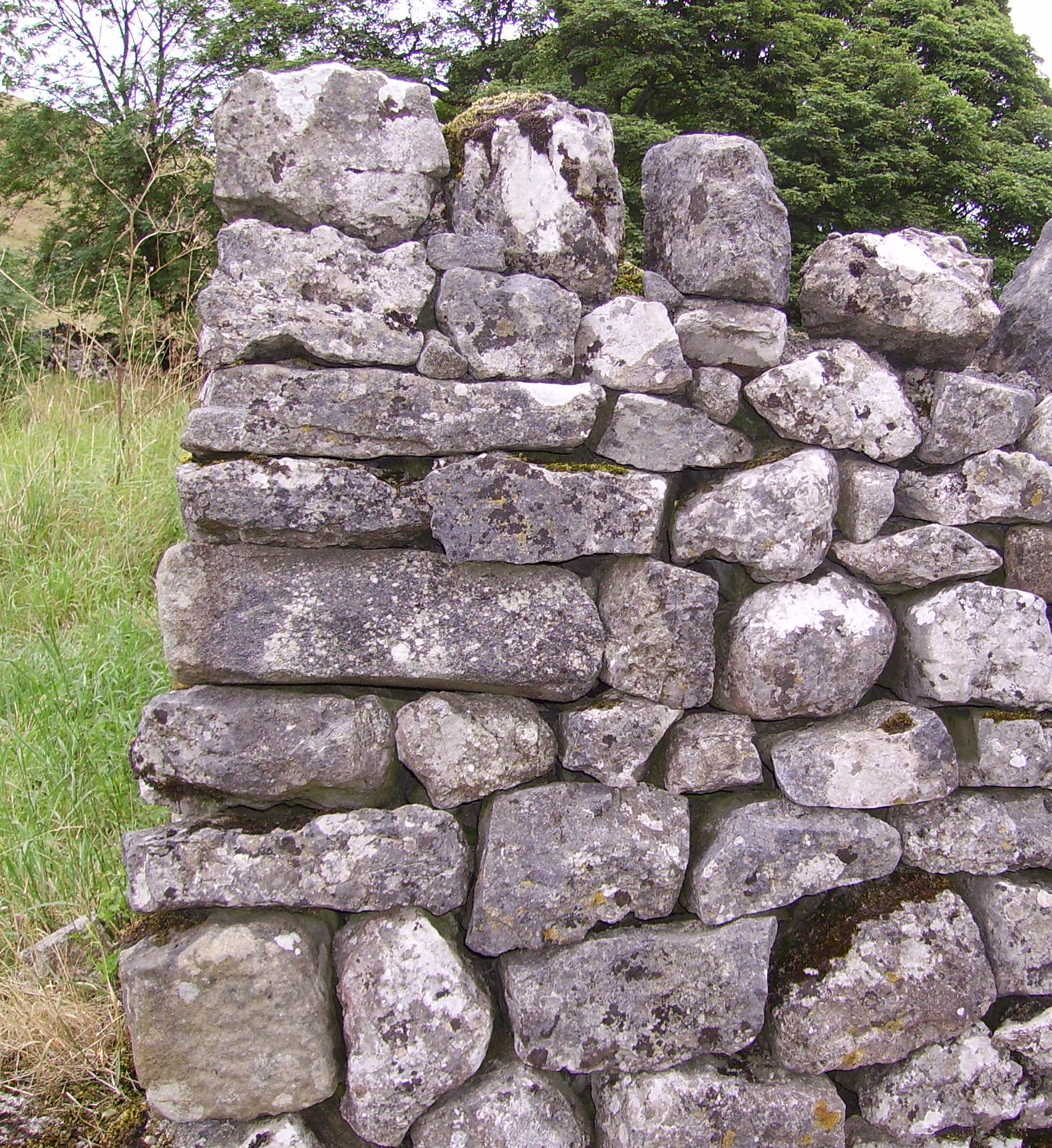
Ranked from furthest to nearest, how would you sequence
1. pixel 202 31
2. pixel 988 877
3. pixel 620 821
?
pixel 202 31
pixel 988 877
pixel 620 821

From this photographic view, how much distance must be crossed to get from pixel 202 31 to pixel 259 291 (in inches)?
500

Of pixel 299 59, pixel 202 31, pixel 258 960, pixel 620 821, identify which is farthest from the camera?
pixel 202 31

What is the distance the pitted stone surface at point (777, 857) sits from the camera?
1.98m

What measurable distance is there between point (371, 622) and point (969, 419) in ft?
4.76

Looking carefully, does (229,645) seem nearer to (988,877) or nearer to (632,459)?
(632,459)

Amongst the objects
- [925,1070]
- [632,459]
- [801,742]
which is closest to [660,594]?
[632,459]

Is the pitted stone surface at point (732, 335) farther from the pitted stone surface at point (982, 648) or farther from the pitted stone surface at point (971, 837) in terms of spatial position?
the pitted stone surface at point (971, 837)

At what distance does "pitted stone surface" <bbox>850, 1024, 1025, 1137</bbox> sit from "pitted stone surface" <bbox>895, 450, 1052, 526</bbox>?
3.90 feet

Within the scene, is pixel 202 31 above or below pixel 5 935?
above

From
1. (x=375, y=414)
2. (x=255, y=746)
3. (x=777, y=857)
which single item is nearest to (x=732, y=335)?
(x=375, y=414)

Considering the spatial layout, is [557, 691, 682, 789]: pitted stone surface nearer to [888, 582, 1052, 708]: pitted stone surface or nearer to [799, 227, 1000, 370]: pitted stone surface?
[888, 582, 1052, 708]: pitted stone surface

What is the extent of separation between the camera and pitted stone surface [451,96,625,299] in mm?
2059

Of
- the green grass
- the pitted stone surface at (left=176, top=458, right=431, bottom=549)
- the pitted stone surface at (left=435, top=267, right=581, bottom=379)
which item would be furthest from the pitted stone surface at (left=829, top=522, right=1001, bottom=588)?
the green grass

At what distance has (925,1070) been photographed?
206 centimetres
